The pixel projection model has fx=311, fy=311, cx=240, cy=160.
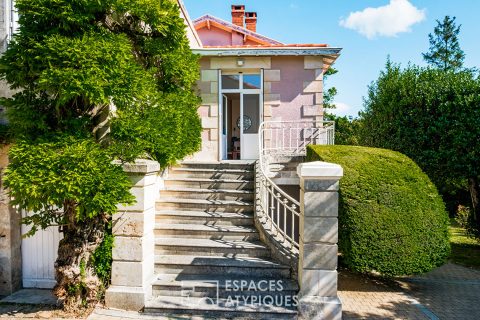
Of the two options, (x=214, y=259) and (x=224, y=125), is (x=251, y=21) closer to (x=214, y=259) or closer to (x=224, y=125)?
(x=224, y=125)

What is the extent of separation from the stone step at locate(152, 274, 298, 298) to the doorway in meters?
5.09

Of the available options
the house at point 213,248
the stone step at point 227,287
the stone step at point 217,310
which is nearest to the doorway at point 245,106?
the house at point 213,248

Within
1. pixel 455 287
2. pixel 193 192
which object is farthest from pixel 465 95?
pixel 193 192

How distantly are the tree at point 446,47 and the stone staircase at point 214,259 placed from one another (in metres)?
26.2

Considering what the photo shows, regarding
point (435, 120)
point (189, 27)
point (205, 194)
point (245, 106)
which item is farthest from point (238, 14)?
point (205, 194)

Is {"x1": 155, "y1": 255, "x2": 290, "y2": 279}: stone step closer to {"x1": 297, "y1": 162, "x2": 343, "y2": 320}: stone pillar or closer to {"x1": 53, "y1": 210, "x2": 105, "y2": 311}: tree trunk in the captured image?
{"x1": 297, "y1": 162, "x2": 343, "y2": 320}: stone pillar

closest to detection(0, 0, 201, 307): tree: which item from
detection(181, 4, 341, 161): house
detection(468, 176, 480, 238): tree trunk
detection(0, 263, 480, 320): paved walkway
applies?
detection(0, 263, 480, 320): paved walkway

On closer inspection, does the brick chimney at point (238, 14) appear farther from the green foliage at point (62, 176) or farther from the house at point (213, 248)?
the green foliage at point (62, 176)

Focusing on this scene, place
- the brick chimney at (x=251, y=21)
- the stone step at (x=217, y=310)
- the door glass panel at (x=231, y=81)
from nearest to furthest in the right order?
the stone step at (x=217, y=310) < the door glass panel at (x=231, y=81) < the brick chimney at (x=251, y=21)

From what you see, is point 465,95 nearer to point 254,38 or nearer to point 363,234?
point 363,234

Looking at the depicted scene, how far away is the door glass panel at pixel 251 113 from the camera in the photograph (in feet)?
30.8

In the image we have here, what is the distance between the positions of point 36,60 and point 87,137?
108cm

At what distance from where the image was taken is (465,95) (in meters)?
7.82

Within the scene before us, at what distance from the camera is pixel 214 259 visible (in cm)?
486
